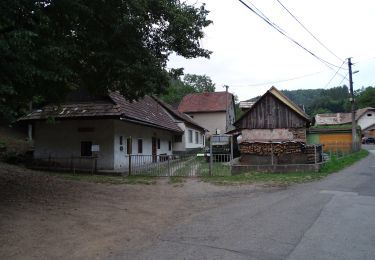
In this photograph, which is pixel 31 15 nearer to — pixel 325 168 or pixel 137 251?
pixel 137 251

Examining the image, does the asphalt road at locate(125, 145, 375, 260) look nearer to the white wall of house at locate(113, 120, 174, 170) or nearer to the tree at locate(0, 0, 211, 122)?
the tree at locate(0, 0, 211, 122)

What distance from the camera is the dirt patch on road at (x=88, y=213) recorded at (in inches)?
265

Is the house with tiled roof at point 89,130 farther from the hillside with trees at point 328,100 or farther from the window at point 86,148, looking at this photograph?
the hillside with trees at point 328,100

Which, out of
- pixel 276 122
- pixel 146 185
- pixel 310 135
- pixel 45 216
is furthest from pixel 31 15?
pixel 310 135

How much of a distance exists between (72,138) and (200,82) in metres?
63.0

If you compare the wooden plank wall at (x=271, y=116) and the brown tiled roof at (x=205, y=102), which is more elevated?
the brown tiled roof at (x=205, y=102)

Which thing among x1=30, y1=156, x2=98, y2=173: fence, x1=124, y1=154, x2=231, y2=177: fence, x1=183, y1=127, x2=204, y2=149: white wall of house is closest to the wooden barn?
x1=124, y1=154, x2=231, y2=177: fence

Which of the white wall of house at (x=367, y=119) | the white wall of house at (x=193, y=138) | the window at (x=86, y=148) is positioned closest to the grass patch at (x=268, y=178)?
the window at (x=86, y=148)

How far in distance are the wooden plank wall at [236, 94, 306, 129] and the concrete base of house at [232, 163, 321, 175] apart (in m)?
7.53

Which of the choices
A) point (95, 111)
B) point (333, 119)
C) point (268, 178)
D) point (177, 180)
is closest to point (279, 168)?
point (268, 178)

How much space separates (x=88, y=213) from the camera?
9.53 m

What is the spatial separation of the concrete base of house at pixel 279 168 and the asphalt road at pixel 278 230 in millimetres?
6158

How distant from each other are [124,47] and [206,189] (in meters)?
6.18

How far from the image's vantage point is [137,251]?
6512 mm
